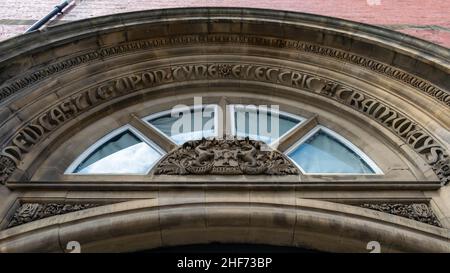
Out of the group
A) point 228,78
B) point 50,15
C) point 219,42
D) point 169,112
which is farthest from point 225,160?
point 50,15

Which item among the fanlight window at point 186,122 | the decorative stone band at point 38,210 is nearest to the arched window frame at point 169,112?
the fanlight window at point 186,122

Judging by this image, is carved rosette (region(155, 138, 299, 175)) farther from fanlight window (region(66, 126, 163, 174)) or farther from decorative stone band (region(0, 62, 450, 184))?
decorative stone band (region(0, 62, 450, 184))

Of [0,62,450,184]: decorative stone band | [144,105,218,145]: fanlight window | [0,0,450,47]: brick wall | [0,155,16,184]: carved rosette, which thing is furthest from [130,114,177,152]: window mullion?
[0,0,450,47]: brick wall

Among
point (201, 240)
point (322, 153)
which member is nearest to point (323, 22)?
point (322, 153)

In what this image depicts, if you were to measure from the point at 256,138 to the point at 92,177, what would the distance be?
2.01 metres

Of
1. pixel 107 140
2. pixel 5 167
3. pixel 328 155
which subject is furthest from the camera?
pixel 107 140

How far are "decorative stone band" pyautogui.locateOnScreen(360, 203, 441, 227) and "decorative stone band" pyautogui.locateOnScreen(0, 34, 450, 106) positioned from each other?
153 cm

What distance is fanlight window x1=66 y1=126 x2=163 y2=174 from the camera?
5.24 m

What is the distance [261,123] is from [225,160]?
1269mm

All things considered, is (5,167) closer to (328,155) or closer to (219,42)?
(219,42)

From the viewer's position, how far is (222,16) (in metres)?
6.75

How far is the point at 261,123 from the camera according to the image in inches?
244
